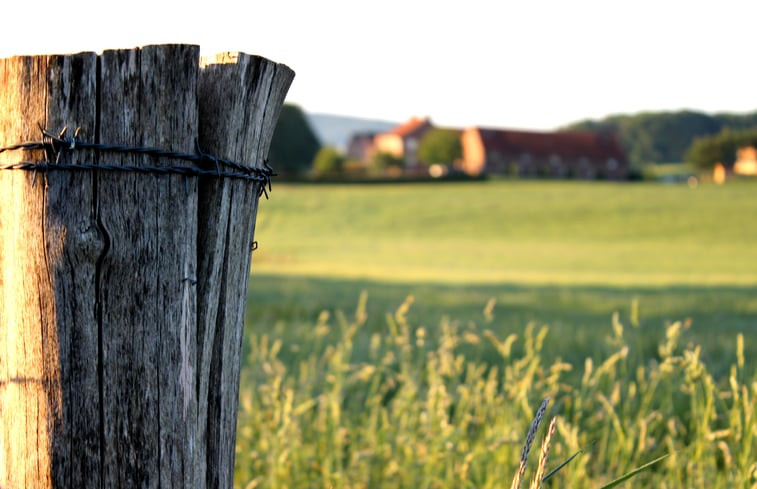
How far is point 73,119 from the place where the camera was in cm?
164

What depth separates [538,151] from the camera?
9619cm

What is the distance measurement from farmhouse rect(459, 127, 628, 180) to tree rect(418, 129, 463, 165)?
10.3 feet

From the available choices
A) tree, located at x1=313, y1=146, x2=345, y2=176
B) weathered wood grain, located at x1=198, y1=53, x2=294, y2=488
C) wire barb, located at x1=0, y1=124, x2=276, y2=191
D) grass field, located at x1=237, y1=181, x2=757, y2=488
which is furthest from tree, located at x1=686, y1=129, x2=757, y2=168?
wire barb, located at x1=0, y1=124, x2=276, y2=191

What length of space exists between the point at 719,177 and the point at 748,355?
87.5 meters

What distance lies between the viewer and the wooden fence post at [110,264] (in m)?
1.64

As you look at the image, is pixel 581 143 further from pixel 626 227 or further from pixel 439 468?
pixel 439 468

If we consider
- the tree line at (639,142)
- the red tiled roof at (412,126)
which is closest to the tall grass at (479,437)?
the tree line at (639,142)

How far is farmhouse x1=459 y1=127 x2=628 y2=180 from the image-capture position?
94312 mm

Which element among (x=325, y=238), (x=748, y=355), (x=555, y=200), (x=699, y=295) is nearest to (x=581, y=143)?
(x=555, y=200)

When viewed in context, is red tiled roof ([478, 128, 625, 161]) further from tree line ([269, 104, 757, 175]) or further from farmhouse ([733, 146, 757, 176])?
farmhouse ([733, 146, 757, 176])

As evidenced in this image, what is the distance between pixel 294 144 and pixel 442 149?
18.8m

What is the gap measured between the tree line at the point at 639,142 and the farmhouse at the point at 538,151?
4.11 meters

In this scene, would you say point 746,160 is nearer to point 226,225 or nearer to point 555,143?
point 555,143

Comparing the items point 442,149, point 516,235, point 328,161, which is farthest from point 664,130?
point 516,235
